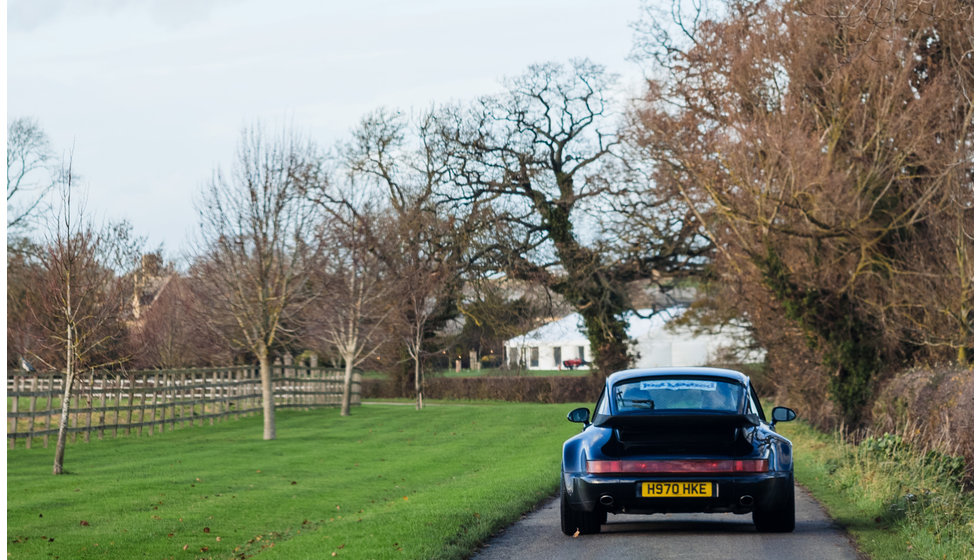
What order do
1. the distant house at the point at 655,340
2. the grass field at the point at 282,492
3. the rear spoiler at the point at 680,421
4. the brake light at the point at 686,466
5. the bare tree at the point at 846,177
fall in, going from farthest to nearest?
the distant house at the point at 655,340, the bare tree at the point at 846,177, the grass field at the point at 282,492, the rear spoiler at the point at 680,421, the brake light at the point at 686,466

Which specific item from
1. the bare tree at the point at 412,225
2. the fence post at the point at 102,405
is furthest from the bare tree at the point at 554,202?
the fence post at the point at 102,405

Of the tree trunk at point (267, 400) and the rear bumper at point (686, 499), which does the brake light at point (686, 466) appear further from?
the tree trunk at point (267, 400)

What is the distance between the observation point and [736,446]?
36.4 feet

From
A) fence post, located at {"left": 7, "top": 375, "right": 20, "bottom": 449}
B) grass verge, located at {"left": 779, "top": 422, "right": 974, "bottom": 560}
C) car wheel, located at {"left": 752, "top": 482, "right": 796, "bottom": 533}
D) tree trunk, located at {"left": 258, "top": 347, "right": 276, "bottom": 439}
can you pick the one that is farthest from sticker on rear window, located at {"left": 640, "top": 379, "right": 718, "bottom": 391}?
tree trunk, located at {"left": 258, "top": 347, "right": 276, "bottom": 439}

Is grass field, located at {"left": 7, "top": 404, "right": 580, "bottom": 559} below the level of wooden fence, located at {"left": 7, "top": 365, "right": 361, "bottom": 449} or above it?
below

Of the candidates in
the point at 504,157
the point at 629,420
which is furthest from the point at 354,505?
the point at 504,157

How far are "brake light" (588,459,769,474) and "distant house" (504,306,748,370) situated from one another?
1481 inches

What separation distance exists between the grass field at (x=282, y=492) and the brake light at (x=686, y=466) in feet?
5.19

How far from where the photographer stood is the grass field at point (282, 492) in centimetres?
1242

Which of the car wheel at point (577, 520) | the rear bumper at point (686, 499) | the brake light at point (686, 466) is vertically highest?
the brake light at point (686, 466)

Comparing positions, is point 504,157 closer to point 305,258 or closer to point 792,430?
point 305,258

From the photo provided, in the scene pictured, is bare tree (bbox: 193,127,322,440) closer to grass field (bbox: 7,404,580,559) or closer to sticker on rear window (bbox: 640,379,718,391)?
grass field (bbox: 7,404,580,559)

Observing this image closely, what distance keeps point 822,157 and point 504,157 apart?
26.8 metres

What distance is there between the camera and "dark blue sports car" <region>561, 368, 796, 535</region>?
1098 centimetres
